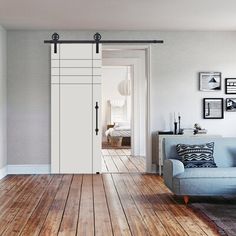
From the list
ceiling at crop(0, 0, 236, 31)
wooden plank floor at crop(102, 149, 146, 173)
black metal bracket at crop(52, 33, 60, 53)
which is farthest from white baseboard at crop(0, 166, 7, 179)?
ceiling at crop(0, 0, 236, 31)

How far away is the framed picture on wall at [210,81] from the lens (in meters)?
7.79

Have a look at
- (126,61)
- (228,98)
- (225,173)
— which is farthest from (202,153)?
(126,61)

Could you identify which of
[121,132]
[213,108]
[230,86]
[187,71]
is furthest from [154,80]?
[121,132]

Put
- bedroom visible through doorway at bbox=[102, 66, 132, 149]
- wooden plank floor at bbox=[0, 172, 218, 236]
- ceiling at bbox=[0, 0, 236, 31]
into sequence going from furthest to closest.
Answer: bedroom visible through doorway at bbox=[102, 66, 132, 149] < ceiling at bbox=[0, 0, 236, 31] < wooden plank floor at bbox=[0, 172, 218, 236]

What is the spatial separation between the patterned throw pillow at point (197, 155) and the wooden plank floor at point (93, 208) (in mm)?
514

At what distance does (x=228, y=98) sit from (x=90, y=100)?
2490 mm

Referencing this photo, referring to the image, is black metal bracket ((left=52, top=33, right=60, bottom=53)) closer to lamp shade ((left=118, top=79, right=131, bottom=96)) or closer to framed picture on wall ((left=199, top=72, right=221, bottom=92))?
framed picture on wall ((left=199, top=72, right=221, bottom=92))

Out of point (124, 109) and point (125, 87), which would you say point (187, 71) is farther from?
point (124, 109)

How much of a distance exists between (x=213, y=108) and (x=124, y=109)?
7835 millimetres

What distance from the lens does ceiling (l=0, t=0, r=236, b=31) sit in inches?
230

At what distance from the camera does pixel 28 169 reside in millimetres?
7648

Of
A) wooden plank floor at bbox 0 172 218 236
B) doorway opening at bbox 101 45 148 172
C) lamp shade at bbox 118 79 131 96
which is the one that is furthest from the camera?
lamp shade at bbox 118 79 131 96

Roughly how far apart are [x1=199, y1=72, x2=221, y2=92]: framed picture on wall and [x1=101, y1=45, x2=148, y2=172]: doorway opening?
39.6 inches

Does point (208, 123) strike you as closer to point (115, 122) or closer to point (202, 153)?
point (202, 153)
